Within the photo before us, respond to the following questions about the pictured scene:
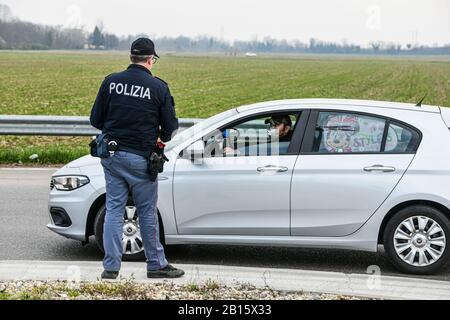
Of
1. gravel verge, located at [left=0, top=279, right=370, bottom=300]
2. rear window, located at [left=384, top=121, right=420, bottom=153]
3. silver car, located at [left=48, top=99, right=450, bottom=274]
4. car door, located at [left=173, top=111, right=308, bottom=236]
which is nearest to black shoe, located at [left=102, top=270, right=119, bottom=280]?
gravel verge, located at [left=0, top=279, right=370, bottom=300]

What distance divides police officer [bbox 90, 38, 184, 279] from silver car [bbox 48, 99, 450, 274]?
3.18 ft

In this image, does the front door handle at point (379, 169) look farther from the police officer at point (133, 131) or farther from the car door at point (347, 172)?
the police officer at point (133, 131)

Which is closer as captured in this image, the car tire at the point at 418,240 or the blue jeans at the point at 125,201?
the blue jeans at the point at 125,201

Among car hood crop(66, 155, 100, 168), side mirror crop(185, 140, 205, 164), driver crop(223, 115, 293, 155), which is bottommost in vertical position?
car hood crop(66, 155, 100, 168)

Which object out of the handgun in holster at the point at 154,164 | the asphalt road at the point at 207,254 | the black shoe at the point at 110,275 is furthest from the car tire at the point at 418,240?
the black shoe at the point at 110,275

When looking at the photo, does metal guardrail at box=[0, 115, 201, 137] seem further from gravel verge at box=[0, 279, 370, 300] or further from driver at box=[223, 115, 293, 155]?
gravel verge at box=[0, 279, 370, 300]

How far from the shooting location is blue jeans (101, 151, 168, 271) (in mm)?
5828

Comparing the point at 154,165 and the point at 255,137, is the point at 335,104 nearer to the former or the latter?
the point at 255,137

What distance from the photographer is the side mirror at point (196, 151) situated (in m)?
6.95

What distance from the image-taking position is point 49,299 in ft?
16.7

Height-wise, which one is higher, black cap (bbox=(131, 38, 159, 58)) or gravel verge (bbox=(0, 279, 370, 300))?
black cap (bbox=(131, 38, 159, 58))

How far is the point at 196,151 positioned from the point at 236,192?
1.64 feet
